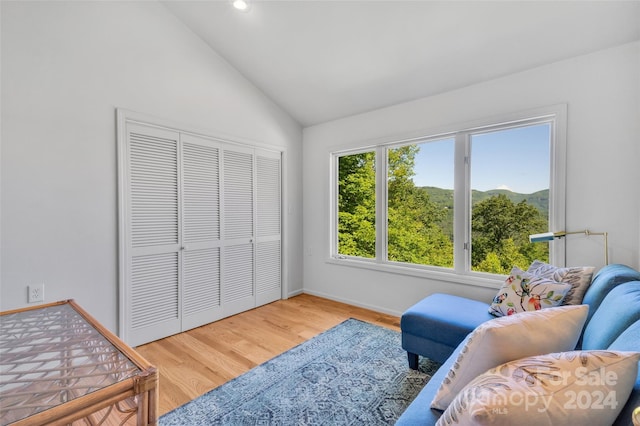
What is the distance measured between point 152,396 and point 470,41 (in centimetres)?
305

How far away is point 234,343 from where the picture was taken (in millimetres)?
2613

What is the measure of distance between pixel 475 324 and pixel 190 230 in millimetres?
2626

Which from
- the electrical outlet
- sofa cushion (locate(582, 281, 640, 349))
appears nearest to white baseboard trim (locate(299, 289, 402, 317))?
sofa cushion (locate(582, 281, 640, 349))

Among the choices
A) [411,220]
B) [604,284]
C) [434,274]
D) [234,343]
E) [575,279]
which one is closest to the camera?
[604,284]

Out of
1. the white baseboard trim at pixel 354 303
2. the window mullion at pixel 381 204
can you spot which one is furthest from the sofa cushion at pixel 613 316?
the window mullion at pixel 381 204

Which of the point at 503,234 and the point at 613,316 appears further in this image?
the point at 503,234

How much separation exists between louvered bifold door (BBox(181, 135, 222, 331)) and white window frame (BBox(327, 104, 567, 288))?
1480 mm

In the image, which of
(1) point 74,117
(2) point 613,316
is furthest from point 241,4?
(2) point 613,316

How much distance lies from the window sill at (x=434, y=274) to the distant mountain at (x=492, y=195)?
2.24ft

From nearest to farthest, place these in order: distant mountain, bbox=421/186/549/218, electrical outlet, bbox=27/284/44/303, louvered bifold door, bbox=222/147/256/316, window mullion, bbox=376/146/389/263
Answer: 1. electrical outlet, bbox=27/284/44/303
2. distant mountain, bbox=421/186/549/218
3. louvered bifold door, bbox=222/147/256/316
4. window mullion, bbox=376/146/389/263

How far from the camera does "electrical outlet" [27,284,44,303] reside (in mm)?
2023

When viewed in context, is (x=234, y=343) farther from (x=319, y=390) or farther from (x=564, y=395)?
(x=564, y=395)

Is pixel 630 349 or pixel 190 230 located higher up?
pixel 190 230

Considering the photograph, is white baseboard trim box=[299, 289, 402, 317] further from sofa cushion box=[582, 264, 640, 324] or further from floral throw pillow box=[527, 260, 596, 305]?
sofa cushion box=[582, 264, 640, 324]
